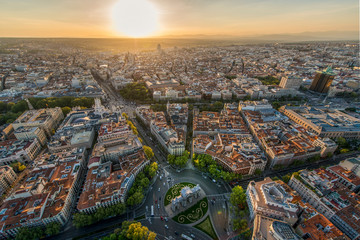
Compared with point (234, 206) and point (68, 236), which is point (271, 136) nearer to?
point (234, 206)

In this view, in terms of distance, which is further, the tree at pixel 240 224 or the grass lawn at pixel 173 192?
the grass lawn at pixel 173 192

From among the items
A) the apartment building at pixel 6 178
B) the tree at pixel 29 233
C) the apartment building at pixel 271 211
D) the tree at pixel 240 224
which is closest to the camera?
the apartment building at pixel 271 211

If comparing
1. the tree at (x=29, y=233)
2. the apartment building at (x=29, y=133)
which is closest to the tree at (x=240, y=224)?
the tree at (x=29, y=233)

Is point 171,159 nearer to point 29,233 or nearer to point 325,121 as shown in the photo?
point 29,233

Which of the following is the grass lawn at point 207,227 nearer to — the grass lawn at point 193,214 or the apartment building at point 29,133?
the grass lawn at point 193,214

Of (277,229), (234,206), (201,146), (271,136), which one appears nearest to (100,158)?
(201,146)

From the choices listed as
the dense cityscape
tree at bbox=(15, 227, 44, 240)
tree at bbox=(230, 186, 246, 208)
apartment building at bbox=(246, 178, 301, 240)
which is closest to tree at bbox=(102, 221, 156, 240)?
the dense cityscape

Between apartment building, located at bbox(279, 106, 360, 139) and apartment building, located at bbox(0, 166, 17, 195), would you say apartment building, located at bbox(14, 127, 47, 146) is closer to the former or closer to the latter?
apartment building, located at bbox(0, 166, 17, 195)
